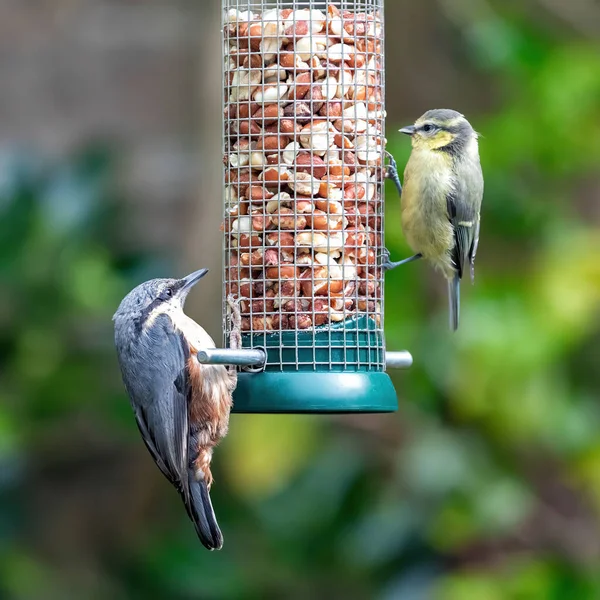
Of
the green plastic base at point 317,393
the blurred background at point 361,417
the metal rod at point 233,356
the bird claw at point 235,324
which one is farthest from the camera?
the blurred background at point 361,417

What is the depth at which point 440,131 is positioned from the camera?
5.84 meters

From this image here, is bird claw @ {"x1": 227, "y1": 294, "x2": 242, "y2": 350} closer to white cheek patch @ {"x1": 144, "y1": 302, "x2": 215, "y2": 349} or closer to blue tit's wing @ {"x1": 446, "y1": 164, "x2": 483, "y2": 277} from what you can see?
white cheek patch @ {"x1": 144, "y1": 302, "x2": 215, "y2": 349}

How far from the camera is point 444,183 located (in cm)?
591

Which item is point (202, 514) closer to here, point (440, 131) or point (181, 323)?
point (181, 323)

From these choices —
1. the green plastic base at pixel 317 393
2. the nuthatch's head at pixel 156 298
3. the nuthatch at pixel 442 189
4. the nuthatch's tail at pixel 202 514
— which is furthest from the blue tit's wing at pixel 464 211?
the nuthatch's tail at pixel 202 514

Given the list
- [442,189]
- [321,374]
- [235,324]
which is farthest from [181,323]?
[442,189]

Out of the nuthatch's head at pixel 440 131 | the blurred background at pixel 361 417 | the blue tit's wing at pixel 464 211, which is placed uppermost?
the nuthatch's head at pixel 440 131

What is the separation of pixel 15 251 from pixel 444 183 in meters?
2.39

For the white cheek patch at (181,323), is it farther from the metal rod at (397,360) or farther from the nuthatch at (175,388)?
the metal rod at (397,360)

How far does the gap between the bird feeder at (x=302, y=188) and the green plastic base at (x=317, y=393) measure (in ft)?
0.06

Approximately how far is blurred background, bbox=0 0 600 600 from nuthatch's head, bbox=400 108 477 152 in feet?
3.07

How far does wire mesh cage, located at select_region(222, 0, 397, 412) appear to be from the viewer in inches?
202

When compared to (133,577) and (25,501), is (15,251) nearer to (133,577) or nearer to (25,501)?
(25,501)

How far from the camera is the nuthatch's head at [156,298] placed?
5.31 meters
